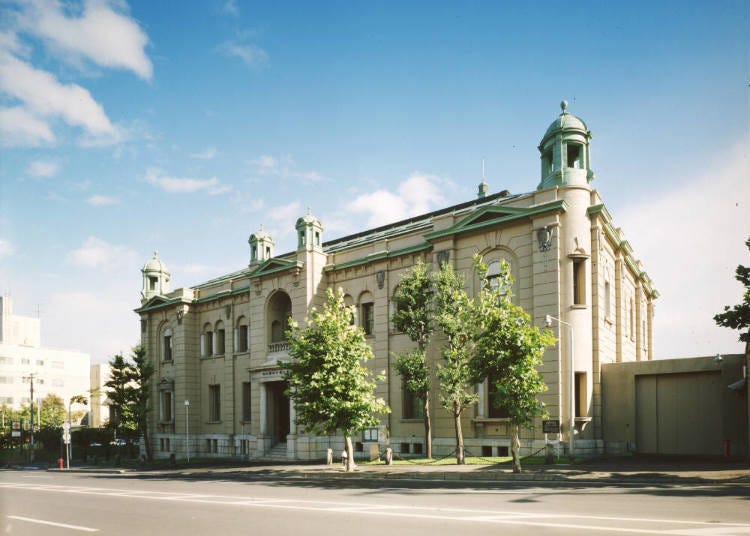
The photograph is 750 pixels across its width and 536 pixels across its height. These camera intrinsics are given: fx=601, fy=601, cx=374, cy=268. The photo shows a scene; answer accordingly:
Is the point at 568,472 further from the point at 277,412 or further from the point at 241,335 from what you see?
the point at 241,335

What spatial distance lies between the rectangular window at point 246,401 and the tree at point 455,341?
21674 mm

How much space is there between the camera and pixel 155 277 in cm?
5784

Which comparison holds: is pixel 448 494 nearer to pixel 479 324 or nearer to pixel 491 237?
pixel 479 324

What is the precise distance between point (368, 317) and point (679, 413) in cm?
1859

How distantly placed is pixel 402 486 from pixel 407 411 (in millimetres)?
13918

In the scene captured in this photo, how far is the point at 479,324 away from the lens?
24.9m

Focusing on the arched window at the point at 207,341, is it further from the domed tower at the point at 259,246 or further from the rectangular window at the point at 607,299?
the rectangular window at the point at 607,299

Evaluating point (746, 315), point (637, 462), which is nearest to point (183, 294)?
point (637, 462)

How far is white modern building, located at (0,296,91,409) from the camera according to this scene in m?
108

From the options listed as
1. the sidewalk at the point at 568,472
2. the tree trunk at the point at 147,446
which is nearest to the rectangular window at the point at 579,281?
the sidewalk at the point at 568,472

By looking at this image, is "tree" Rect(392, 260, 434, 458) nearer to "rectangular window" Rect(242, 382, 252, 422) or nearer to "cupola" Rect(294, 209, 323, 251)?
"cupola" Rect(294, 209, 323, 251)

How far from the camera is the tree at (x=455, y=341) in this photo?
28516mm

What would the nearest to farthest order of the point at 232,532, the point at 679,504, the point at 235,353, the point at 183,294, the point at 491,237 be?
the point at 232,532
the point at 679,504
the point at 491,237
the point at 235,353
the point at 183,294

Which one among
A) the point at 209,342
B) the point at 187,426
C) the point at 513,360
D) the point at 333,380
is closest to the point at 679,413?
the point at 513,360
